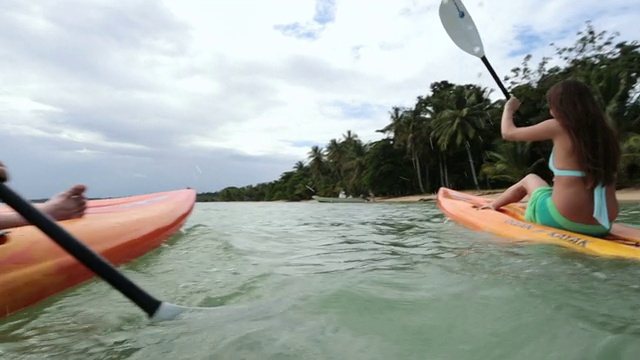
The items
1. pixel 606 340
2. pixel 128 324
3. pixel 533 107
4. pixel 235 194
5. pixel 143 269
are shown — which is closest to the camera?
pixel 606 340

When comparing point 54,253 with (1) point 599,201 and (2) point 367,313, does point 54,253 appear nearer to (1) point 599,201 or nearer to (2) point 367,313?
(2) point 367,313

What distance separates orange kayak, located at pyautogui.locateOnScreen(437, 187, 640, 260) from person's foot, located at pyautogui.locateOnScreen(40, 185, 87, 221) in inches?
116

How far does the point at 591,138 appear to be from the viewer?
263 cm

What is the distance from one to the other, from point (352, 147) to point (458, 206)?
33.4m

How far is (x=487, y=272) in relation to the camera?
216 cm

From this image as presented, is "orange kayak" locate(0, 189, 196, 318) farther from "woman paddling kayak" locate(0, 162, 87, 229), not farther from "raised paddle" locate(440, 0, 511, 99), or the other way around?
"raised paddle" locate(440, 0, 511, 99)

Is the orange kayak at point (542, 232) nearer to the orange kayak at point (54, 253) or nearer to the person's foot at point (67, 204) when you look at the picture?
the orange kayak at point (54, 253)

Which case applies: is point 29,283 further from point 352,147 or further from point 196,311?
point 352,147

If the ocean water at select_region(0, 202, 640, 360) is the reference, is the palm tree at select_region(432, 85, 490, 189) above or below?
above

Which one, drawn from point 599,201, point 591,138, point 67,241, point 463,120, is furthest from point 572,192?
point 463,120

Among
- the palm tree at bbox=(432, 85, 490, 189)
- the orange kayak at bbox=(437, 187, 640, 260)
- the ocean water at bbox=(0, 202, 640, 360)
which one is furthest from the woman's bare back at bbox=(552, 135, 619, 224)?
the palm tree at bbox=(432, 85, 490, 189)

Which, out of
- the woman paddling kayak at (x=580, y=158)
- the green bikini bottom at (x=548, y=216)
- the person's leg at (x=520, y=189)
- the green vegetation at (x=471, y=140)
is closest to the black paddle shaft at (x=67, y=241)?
the woman paddling kayak at (x=580, y=158)

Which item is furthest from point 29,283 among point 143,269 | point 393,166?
point 393,166

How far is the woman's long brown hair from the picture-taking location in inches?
103
